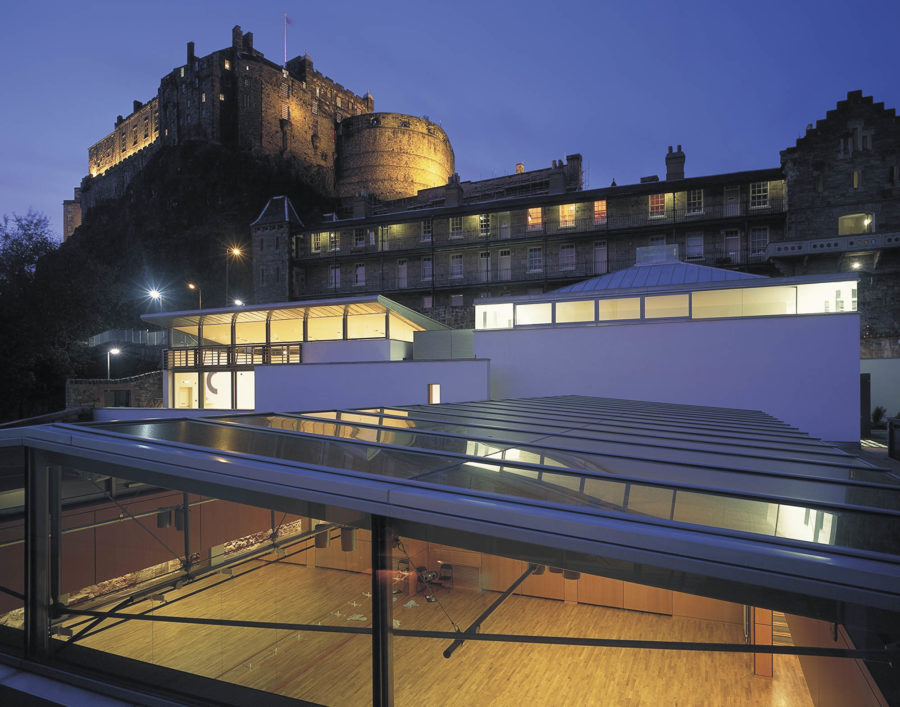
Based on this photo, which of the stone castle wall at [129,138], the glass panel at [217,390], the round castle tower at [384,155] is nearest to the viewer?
the glass panel at [217,390]

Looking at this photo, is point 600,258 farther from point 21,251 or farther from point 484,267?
point 21,251

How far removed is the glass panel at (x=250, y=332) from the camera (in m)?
23.6

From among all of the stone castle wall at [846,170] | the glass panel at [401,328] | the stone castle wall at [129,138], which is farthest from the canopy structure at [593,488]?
the stone castle wall at [129,138]

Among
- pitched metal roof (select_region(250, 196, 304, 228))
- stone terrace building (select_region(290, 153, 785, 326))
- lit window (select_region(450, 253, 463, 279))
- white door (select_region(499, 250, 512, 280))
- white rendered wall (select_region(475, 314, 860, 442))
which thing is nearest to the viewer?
white rendered wall (select_region(475, 314, 860, 442))

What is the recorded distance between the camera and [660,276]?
730 inches

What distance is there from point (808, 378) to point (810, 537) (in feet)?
46.7

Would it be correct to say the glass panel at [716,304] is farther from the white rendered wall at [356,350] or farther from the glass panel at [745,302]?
the white rendered wall at [356,350]

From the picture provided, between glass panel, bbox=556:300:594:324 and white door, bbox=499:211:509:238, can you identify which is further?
white door, bbox=499:211:509:238

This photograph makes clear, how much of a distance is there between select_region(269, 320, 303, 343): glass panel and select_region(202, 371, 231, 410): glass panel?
2.71 meters

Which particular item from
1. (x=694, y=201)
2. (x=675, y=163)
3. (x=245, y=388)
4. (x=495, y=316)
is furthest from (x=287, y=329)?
(x=675, y=163)

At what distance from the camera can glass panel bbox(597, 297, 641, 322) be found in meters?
16.2

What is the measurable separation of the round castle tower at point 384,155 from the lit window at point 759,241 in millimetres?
37881

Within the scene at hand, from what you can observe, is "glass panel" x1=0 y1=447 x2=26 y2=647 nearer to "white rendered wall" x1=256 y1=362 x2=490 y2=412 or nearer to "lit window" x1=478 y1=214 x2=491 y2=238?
"white rendered wall" x1=256 y1=362 x2=490 y2=412

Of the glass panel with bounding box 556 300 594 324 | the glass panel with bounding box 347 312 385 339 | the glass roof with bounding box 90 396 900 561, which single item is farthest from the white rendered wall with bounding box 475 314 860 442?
the glass roof with bounding box 90 396 900 561
